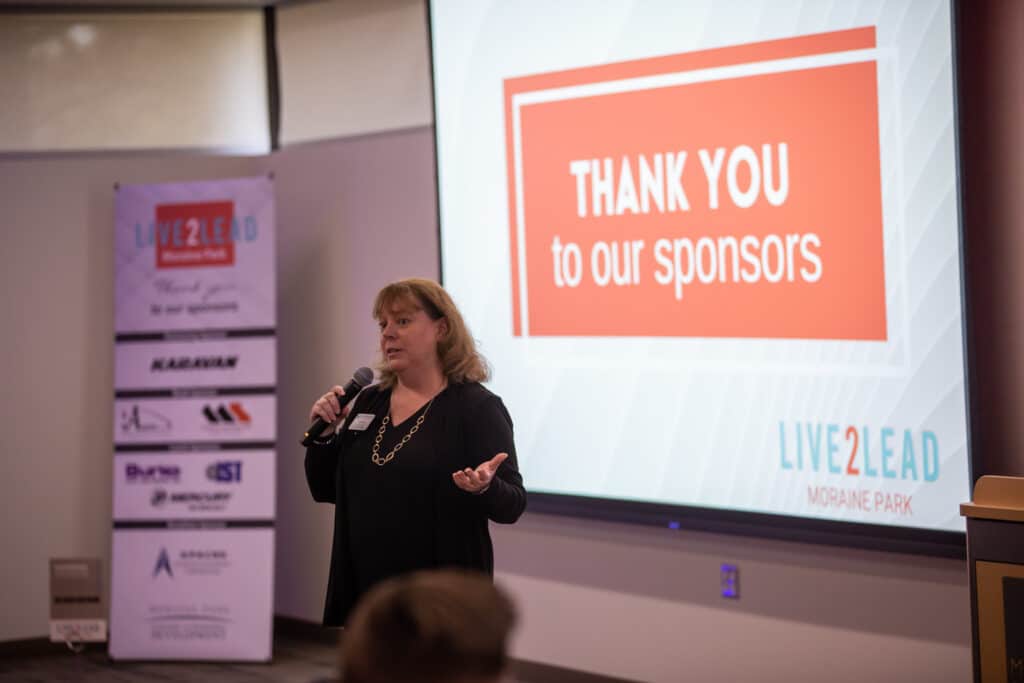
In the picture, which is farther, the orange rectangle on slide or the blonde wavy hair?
the orange rectangle on slide

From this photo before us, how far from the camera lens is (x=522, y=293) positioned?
4.52 metres

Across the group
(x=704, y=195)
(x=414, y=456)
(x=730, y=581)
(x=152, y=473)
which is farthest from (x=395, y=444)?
(x=152, y=473)

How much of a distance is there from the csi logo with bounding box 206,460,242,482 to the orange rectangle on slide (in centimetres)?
169

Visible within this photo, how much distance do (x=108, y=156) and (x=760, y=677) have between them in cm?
400

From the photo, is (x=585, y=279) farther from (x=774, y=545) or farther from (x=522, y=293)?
(x=774, y=545)

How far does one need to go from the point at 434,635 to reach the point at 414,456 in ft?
6.06

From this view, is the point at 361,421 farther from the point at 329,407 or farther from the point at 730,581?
the point at 730,581

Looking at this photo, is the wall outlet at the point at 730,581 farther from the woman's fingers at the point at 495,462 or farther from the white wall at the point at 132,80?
the white wall at the point at 132,80

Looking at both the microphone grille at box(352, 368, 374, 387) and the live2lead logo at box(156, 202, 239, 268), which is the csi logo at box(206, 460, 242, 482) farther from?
the microphone grille at box(352, 368, 374, 387)

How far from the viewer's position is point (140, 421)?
5449 millimetres

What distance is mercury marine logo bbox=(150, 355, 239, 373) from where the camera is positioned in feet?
17.8

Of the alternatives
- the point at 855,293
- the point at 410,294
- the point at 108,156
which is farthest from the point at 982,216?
the point at 108,156

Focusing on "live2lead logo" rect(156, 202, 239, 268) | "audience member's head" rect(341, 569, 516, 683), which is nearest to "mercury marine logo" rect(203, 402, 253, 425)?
"live2lead logo" rect(156, 202, 239, 268)

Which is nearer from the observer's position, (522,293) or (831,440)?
(831,440)
